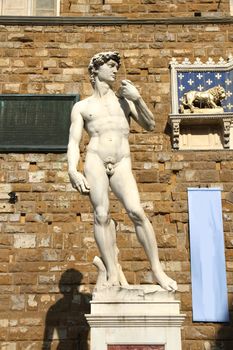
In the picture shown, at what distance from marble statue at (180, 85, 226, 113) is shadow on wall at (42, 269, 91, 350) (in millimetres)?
2815

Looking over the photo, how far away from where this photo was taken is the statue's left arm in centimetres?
572

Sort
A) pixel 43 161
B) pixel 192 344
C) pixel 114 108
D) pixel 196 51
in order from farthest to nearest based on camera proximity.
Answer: pixel 196 51 < pixel 43 161 < pixel 192 344 < pixel 114 108

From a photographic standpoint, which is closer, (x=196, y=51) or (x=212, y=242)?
(x=212, y=242)

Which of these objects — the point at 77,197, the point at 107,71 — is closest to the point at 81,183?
the point at 107,71

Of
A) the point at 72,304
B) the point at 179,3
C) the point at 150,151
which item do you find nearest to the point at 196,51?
the point at 179,3

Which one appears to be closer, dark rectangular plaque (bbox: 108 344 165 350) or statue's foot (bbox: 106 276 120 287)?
dark rectangular plaque (bbox: 108 344 165 350)

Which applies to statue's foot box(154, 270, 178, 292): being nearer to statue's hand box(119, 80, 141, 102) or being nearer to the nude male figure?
the nude male figure

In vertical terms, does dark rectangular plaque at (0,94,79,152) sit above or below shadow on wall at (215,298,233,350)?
above

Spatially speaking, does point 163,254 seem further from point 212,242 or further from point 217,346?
point 217,346

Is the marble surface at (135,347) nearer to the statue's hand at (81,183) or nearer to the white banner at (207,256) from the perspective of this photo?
the statue's hand at (81,183)

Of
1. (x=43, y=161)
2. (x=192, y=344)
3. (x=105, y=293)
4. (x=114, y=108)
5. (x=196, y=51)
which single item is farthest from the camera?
(x=196, y=51)

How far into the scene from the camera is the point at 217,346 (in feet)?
23.9

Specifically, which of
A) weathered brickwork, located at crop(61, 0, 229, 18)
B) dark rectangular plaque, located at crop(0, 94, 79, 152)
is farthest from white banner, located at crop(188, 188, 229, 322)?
weathered brickwork, located at crop(61, 0, 229, 18)

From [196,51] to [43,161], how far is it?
2.83 m
